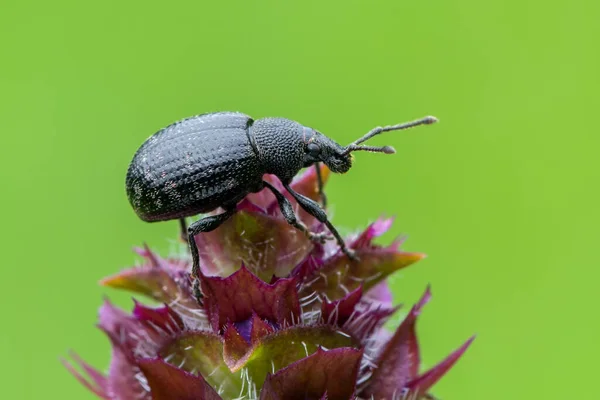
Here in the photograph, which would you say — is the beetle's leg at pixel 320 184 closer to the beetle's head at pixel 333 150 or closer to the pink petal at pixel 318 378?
the beetle's head at pixel 333 150

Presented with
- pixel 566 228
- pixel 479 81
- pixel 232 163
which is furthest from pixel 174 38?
pixel 232 163

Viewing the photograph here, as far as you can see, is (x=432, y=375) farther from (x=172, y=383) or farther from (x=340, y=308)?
(x=172, y=383)

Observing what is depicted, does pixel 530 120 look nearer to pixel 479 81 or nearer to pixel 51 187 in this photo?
pixel 479 81

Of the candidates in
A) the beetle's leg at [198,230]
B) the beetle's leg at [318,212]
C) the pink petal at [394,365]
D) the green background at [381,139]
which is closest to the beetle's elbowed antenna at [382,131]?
the beetle's leg at [318,212]

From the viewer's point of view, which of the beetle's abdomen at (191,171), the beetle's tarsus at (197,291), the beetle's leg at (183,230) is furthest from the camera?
the beetle's leg at (183,230)

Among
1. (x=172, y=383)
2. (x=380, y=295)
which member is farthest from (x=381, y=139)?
(x=172, y=383)

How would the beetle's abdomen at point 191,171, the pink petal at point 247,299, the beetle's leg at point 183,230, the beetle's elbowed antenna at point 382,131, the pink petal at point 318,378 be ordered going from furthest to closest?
1. the beetle's leg at point 183,230
2. the beetle's elbowed antenna at point 382,131
3. the beetle's abdomen at point 191,171
4. the pink petal at point 247,299
5. the pink petal at point 318,378

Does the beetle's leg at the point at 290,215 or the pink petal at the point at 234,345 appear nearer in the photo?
the pink petal at the point at 234,345
